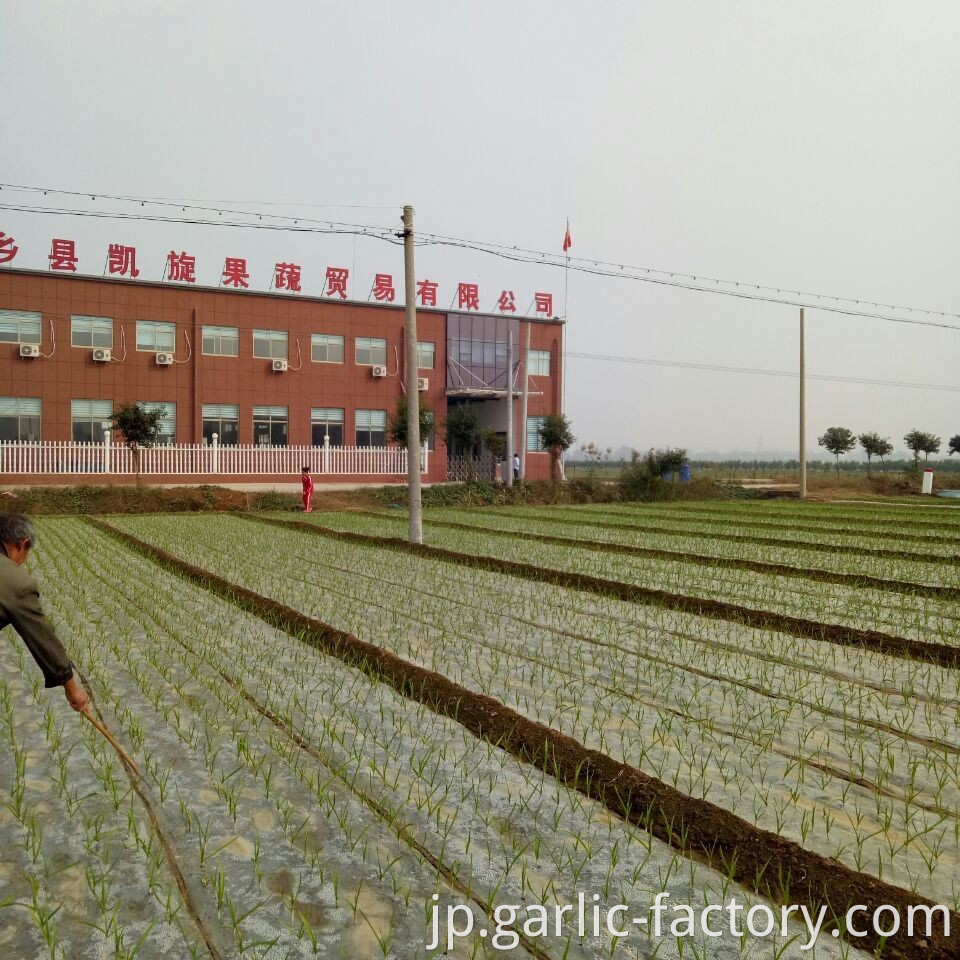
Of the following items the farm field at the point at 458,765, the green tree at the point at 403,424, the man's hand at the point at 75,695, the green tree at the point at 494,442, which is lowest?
the farm field at the point at 458,765

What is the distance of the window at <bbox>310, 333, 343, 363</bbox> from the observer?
34.6 meters

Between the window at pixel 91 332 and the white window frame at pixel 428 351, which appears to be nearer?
the window at pixel 91 332

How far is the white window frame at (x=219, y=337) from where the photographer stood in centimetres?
3259

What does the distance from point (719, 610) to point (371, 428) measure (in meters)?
27.3

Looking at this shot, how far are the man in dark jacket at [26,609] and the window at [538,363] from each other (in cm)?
3487

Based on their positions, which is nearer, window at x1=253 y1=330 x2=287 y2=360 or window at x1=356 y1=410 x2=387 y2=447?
window at x1=253 y1=330 x2=287 y2=360

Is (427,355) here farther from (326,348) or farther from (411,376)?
(411,376)

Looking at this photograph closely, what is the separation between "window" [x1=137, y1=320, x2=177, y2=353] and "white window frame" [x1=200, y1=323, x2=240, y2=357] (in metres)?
0.99

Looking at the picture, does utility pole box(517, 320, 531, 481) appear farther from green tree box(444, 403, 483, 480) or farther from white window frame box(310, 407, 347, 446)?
white window frame box(310, 407, 347, 446)

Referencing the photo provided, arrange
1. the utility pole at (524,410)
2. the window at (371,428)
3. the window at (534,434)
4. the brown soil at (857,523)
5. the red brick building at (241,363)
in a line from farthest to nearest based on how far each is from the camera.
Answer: the window at (534,434)
the window at (371,428)
the utility pole at (524,410)
the red brick building at (241,363)
the brown soil at (857,523)

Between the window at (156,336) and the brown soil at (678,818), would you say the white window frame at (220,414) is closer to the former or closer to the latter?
the window at (156,336)

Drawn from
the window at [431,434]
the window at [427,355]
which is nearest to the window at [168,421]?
the window at [431,434]

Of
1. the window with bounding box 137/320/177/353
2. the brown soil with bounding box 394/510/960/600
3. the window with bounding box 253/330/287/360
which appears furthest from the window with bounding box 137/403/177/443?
the brown soil with bounding box 394/510/960/600

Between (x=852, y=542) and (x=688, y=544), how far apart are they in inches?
124
